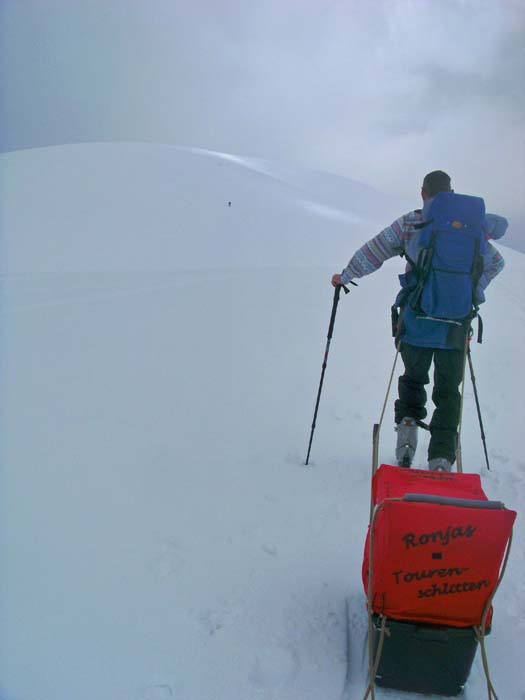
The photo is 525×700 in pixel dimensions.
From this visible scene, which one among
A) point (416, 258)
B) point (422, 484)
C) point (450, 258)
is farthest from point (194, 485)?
point (450, 258)

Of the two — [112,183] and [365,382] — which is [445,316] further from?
[112,183]

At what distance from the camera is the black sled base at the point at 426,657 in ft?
6.33

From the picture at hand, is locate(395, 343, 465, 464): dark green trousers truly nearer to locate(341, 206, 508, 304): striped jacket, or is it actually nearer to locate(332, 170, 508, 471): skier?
locate(332, 170, 508, 471): skier

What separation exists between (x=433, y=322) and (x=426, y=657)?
77.0 inches

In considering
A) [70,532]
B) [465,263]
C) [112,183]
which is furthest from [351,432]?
[112,183]

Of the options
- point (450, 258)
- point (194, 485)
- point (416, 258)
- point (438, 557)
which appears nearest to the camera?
point (438, 557)

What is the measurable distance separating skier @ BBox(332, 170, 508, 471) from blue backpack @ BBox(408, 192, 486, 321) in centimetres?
2

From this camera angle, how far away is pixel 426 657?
195cm

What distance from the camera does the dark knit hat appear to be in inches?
133

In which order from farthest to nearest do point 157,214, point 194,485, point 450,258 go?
point 157,214 < point 194,485 < point 450,258

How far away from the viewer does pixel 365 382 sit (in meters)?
5.92

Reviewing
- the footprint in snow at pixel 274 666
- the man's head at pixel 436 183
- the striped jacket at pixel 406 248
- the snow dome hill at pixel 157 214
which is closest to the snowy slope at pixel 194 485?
the footprint in snow at pixel 274 666

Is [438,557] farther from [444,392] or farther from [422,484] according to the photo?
[444,392]

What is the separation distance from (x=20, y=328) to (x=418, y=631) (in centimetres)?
548
